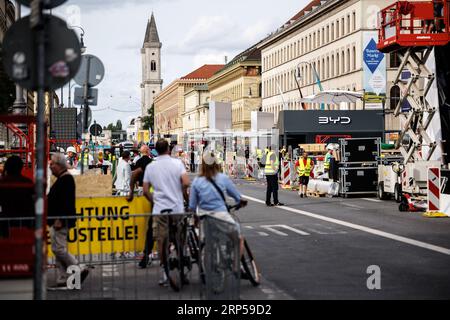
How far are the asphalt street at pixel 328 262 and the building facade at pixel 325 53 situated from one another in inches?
1725

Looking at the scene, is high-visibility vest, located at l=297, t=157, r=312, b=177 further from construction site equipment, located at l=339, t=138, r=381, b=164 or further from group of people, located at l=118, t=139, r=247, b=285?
group of people, located at l=118, t=139, r=247, b=285

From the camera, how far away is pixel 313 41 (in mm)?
105375

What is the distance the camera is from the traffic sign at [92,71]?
21641 mm

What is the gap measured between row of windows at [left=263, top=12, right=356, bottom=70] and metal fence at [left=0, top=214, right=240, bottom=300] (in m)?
75.6

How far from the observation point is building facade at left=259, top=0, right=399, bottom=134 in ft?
283

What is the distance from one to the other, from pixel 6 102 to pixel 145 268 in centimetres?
4244

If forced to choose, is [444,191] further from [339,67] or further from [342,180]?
[339,67]

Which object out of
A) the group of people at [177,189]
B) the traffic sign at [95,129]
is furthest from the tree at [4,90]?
the group of people at [177,189]

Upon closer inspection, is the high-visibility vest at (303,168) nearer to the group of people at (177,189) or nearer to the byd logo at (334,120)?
the byd logo at (334,120)

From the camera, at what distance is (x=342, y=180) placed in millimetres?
37562

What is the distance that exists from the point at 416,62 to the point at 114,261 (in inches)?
662

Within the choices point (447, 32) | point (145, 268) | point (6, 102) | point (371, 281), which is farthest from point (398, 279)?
point (6, 102)

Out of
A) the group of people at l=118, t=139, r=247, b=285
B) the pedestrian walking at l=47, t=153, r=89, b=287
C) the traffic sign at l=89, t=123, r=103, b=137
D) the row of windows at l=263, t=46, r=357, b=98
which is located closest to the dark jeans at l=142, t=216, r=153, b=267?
the group of people at l=118, t=139, r=247, b=285

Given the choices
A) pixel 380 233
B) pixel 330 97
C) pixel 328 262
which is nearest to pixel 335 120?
pixel 330 97
